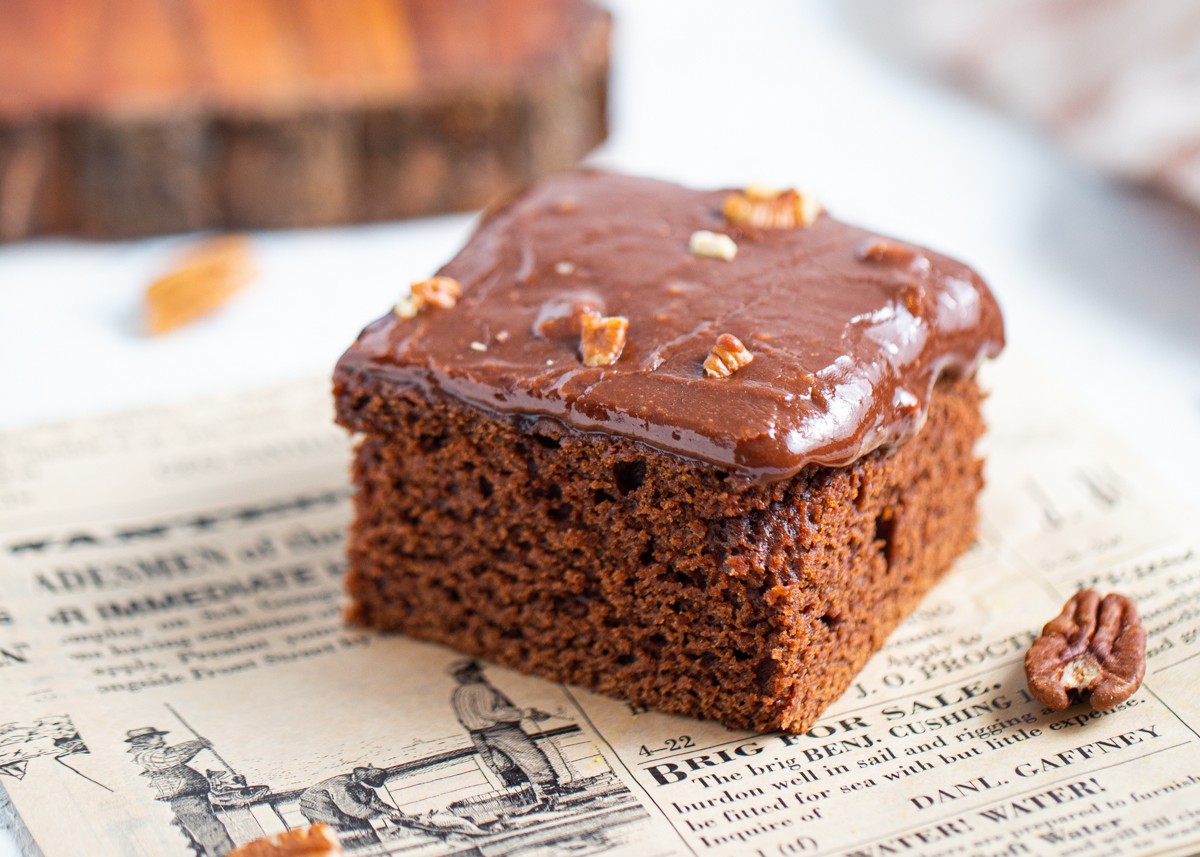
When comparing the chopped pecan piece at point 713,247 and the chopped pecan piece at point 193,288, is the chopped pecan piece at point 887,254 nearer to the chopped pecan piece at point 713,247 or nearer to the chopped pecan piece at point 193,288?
the chopped pecan piece at point 713,247

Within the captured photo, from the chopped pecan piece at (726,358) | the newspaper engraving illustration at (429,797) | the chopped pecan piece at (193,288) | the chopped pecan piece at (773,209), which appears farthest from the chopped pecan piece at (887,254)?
the chopped pecan piece at (193,288)

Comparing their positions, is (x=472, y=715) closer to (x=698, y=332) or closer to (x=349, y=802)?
(x=349, y=802)

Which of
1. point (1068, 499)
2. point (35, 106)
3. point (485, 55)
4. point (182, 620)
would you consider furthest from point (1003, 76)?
point (182, 620)

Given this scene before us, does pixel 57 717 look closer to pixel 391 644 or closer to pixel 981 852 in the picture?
pixel 391 644

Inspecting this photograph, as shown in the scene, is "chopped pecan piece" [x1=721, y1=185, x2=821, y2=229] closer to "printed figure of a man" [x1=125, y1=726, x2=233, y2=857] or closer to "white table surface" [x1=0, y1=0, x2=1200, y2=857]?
"white table surface" [x1=0, y1=0, x2=1200, y2=857]

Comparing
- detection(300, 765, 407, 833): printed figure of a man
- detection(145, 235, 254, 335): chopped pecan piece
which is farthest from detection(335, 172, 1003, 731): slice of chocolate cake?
detection(145, 235, 254, 335): chopped pecan piece

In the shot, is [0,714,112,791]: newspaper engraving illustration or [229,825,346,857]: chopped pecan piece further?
[0,714,112,791]: newspaper engraving illustration
